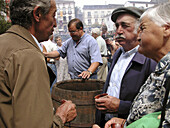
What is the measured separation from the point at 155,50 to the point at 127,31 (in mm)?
734

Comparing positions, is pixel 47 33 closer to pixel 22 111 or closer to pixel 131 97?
pixel 22 111

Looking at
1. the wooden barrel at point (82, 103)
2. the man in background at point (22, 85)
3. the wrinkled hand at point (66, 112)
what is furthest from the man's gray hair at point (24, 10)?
the wooden barrel at point (82, 103)

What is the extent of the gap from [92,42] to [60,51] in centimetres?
75

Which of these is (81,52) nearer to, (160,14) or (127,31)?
(127,31)

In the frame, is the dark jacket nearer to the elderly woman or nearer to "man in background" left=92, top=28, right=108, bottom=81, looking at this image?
the elderly woman

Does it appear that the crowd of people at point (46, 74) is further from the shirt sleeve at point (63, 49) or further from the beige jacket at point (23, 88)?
the shirt sleeve at point (63, 49)

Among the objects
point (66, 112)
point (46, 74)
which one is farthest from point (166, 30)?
point (66, 112)

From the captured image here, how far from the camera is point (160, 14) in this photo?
119 centimetres

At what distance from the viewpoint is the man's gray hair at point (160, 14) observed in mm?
1171

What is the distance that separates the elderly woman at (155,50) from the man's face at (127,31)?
61 centimetres

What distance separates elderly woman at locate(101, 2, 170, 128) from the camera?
1.09 m

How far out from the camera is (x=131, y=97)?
5.86ft

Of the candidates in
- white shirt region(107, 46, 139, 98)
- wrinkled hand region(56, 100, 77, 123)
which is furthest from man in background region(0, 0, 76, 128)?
white shirt region(107, 46, 139, 98)

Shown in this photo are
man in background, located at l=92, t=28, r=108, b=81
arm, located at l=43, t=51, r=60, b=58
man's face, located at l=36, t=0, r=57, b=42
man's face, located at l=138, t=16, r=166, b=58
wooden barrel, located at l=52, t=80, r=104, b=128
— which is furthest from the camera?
man in background, located at l=92, t=28, r=108, b=81
